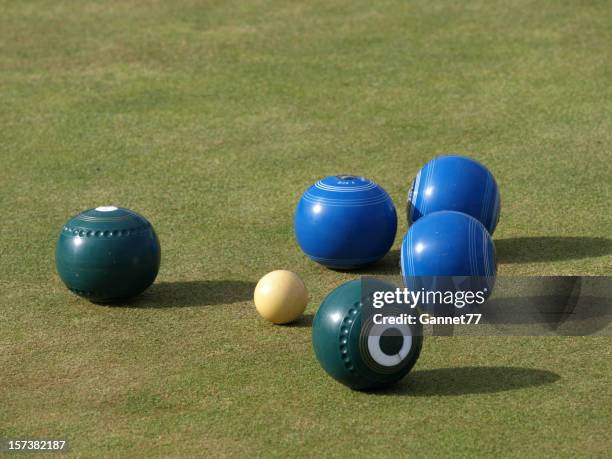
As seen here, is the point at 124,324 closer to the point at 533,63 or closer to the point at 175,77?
the point at 175,77

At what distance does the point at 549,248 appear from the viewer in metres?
11.9

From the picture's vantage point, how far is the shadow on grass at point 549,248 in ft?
38.2

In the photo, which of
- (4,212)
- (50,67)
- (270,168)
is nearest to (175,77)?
(50,67)

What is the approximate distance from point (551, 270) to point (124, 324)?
4422 millimetres

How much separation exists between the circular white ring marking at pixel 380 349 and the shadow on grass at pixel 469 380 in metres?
0.42

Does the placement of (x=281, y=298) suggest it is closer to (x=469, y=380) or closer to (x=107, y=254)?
(x=107, y=254)

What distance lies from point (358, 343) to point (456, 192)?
3.53 m

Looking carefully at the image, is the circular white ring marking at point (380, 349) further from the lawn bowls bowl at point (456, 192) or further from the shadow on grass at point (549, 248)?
the shadow on grass at point (549, 248)

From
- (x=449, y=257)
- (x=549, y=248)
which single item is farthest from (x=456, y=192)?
(x=449, y=257)

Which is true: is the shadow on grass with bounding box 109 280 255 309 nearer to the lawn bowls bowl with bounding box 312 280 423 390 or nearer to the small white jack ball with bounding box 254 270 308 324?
the small white jack ball with bounding box 254 270 308 324

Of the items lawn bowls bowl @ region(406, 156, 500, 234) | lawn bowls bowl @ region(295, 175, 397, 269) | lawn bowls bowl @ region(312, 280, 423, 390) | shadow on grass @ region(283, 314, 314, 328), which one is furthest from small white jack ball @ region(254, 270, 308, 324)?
lawn bowls bowl @ region(406, 156, 500, 234)

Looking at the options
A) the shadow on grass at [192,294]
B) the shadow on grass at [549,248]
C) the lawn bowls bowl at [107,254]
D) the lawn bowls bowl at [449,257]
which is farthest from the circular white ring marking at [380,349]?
the shadow on grass at [549,248]

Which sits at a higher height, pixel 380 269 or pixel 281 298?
pixel 281 298

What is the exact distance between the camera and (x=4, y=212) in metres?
13.4
